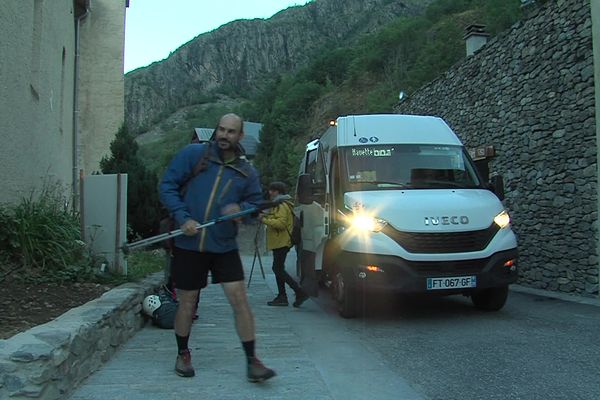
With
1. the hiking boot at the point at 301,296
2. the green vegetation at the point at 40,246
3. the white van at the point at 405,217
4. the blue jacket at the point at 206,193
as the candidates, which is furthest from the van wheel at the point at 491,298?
the green vegetation at the point at 40,246

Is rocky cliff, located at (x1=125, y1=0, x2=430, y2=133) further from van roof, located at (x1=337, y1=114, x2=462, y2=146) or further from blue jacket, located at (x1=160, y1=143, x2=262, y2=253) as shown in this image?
blue jacket, located at (x1=160, y1=143, x2=262, y2=253)

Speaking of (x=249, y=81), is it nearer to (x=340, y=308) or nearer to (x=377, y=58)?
(x=377, y=58)

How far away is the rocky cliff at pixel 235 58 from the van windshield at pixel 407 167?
117 metres

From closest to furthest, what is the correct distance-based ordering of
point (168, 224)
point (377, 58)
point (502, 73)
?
point (168, 224) → point (502, 73) → point (377, 58)

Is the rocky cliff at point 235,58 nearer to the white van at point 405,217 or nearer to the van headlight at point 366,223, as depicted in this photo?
the white van at point 405,217

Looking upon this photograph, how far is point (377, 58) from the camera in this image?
38.2 meters

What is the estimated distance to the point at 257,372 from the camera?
407 cm

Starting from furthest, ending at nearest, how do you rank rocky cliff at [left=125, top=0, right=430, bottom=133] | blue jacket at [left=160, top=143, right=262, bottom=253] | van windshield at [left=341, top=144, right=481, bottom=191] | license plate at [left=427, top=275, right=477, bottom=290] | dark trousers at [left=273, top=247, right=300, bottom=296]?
rocky cliff at [left=125, top=0, right=430, bottom=133] < dark trousers at [left=273, top=247, right=300, bottom=296] < van windshield at [left=341, top=144, right=481, bottom=191] < license plate at [left=427, top=275, right=477, bottom=290] < blue jacket at [left=160, top=143, right=262, bottom=253]

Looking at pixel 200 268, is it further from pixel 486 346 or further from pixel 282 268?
pixel 282 268

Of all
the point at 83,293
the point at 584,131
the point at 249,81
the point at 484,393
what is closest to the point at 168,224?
the point at 83,293

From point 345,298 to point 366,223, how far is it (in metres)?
1.04

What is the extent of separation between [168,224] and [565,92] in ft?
22.9

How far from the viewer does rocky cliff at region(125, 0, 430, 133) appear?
128 meters

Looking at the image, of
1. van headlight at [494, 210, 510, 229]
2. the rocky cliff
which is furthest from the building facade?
the rocky cliff
